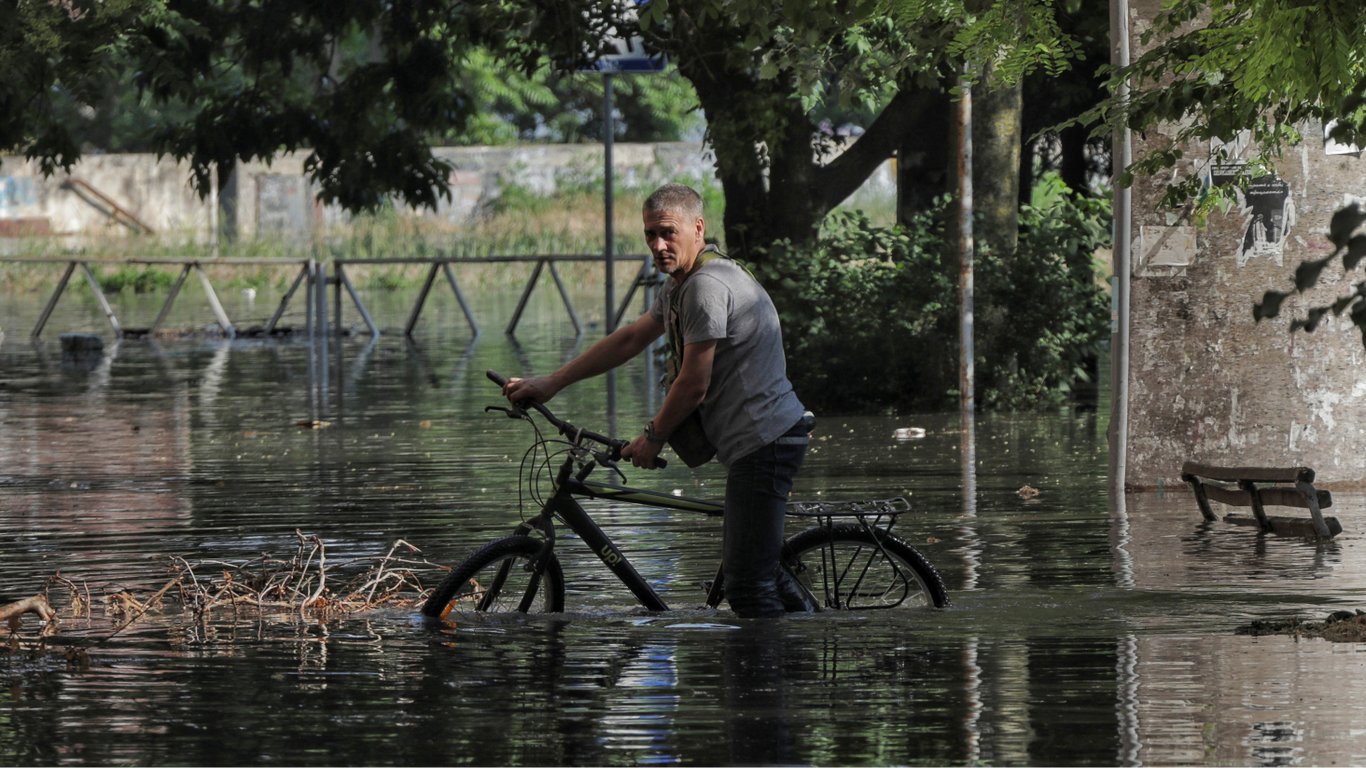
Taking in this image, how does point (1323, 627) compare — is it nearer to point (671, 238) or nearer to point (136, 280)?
point (671, 238)

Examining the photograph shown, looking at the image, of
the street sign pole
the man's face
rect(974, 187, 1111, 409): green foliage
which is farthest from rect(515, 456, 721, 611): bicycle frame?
the street sign pole

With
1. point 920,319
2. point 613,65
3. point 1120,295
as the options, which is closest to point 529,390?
point 1120,295

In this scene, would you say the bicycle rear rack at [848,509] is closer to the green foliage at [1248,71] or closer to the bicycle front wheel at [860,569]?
the bicycle front wheel at [860,569]

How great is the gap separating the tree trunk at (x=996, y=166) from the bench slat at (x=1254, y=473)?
626 centimetres

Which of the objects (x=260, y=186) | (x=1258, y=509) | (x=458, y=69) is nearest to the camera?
(x=1258, y=509)

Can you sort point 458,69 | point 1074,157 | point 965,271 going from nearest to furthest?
point 965,271 < point 1074,157 < point 458,69

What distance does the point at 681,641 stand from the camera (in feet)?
28.2

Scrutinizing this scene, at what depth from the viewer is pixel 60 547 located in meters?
11.6

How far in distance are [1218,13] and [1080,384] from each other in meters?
11.0

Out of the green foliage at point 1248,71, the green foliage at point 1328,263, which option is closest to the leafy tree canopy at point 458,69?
the green foliage at point 1248,71

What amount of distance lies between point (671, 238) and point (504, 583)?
1.47 meters

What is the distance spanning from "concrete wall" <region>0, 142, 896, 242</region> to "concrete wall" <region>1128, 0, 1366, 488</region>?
134ft

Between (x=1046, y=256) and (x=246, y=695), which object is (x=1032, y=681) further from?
(x=1046, y=256)

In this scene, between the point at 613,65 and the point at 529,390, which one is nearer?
the point at 529,390
